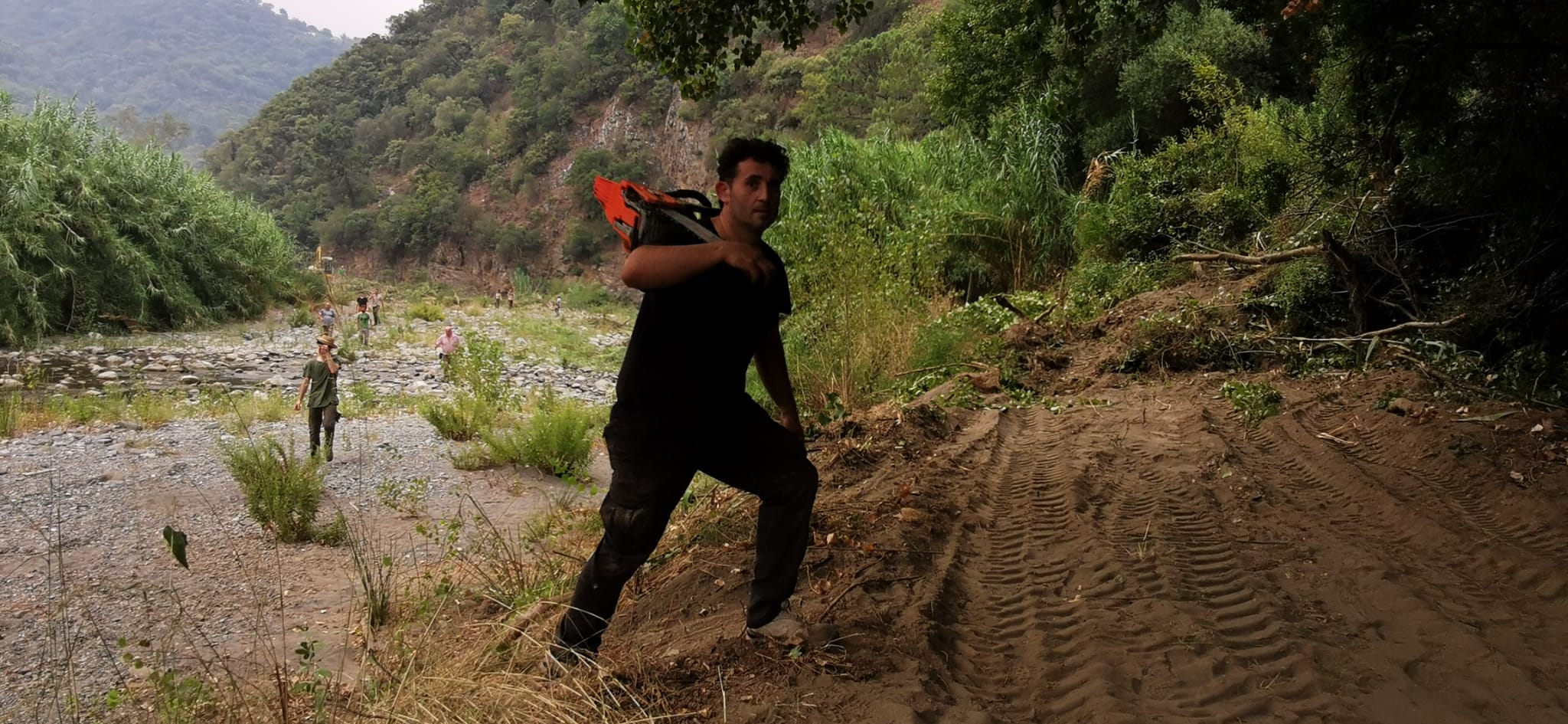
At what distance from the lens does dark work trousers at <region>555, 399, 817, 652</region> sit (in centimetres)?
238

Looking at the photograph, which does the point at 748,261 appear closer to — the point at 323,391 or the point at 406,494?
the point at 406,494

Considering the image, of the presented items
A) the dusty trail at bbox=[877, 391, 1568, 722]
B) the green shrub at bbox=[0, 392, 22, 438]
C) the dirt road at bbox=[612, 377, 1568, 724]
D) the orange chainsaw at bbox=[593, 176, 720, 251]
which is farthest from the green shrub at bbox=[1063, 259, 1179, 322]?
the green shrub at bbox=[0, 392, 22, 438]

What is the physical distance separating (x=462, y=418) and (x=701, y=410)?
8.79 m

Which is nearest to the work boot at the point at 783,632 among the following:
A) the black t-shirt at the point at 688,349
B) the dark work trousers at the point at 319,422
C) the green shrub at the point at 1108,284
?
the black t-shirt at the point at 688,349

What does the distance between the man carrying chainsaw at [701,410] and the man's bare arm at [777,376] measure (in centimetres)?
12

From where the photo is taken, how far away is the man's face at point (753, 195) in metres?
2.40

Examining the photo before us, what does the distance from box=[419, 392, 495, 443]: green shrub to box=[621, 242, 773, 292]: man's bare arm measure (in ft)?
27.8

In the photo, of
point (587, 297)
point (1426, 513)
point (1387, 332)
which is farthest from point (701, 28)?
point (587, 297)

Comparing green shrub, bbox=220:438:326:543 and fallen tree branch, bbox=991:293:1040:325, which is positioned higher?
fallen tree branch, bbox=991:293:1040:325

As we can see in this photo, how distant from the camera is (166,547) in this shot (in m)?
6.36

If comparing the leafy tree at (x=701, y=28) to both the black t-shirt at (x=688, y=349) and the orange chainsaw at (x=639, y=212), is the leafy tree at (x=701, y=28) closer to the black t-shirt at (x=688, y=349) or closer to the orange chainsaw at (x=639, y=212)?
the orange chainsaw at (x=639, y=212)

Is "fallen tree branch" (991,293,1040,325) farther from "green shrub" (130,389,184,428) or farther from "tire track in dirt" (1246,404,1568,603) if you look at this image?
"green shrub" (130,389,184,428)

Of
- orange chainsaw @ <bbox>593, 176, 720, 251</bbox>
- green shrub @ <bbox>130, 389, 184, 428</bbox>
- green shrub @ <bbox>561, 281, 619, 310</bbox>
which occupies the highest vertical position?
orange chainsaw @ <bbox>593, 176, 720, 251</bbox>

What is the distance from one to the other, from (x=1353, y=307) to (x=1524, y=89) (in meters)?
2.87
